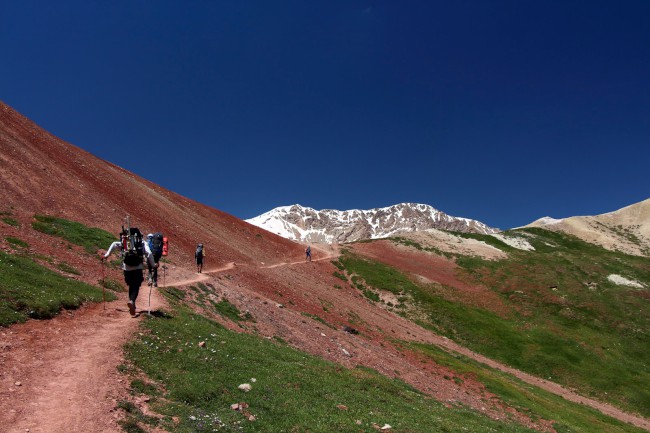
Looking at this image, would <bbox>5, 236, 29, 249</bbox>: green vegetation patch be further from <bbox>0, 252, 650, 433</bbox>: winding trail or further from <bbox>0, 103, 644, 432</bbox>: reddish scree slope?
<bbox>0, 252, 650, 433</bbox>: winding trail

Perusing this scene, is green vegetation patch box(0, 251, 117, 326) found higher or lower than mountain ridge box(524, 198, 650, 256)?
lower

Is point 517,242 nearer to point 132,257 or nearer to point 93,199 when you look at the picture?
point 93,199

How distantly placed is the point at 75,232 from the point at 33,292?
1685 cm

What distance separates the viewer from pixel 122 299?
67.8ft

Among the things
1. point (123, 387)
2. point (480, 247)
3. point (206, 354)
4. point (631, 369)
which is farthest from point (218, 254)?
point (480, 247)

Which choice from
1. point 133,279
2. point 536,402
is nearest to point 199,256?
point 133,279

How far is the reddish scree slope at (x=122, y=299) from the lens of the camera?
10398 millimetres

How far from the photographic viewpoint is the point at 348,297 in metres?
53.1

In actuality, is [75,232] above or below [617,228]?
below

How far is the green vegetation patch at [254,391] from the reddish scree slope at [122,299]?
4.51 feet

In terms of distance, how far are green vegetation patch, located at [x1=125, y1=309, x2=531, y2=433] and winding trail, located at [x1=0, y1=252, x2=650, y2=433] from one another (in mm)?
1066

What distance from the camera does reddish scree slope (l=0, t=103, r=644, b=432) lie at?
1040cm

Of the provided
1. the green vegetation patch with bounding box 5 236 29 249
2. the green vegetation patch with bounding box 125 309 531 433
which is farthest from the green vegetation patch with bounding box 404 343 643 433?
the green vegetation patch with bounding box 5 236 29 249

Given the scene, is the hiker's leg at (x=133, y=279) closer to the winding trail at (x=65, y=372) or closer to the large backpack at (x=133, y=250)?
the large backpack at (x=133, y=250)
